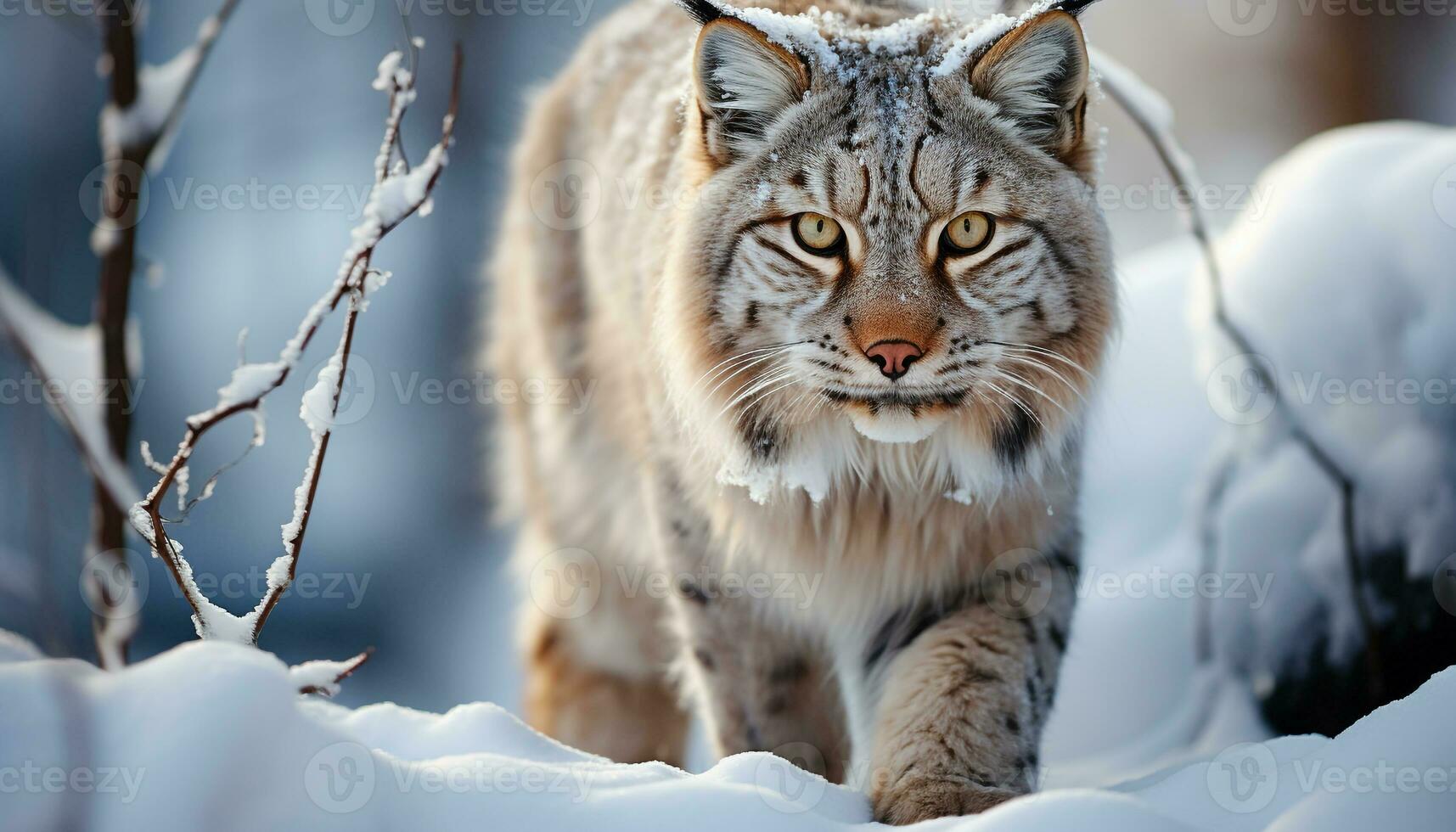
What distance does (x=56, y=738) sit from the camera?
1.53m

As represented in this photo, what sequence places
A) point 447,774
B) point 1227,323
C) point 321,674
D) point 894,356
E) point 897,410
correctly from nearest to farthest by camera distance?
point 447,774 < point 321,674 < point 894,356 < point 897,410 < point 1227,323

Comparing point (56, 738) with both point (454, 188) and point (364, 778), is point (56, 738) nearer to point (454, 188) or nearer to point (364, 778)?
point (364, 778)

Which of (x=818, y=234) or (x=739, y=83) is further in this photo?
(x=739, y=83)

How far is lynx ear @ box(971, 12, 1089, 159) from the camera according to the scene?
2498 mm

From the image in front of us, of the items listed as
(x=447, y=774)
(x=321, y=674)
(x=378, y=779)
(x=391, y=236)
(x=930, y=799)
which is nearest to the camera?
(x=378, y=779)

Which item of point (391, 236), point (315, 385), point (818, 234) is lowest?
point (391, 236)

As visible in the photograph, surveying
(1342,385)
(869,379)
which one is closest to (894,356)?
(869,379)

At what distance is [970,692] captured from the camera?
8.25 feet

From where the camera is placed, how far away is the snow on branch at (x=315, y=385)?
1834 millimetres

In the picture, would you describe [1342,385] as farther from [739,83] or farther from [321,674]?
[321,674]

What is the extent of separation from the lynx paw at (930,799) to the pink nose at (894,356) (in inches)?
32.4

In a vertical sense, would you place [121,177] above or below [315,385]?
above

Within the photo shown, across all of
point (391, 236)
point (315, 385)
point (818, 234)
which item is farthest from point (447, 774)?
point (391, 236)

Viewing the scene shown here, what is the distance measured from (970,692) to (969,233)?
3.30ft
